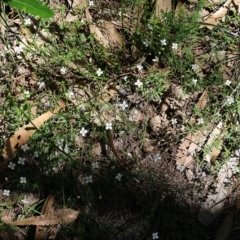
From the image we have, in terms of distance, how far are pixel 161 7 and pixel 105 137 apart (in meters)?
1.23

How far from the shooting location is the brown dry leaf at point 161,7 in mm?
3730

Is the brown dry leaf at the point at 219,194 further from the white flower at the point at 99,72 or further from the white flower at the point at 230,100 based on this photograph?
the white flower at the point at 99,72

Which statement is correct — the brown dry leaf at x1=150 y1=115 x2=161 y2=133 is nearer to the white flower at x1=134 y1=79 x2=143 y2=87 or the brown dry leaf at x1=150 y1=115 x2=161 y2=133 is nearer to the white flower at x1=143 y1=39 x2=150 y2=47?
the white flower at x1=134 y1=79 x2=143 y2=87

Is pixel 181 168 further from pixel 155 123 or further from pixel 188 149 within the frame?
pixel 155 123

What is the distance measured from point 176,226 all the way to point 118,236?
0.48m

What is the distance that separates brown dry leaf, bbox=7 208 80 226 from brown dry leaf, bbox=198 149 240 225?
106 centimetres

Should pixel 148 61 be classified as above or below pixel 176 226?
above

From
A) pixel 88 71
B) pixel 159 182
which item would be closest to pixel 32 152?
pixel 88 71

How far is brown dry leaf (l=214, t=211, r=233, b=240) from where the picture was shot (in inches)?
138

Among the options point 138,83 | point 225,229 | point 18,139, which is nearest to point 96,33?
point 138,83

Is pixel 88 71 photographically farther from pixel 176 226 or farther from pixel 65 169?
pixel 176 226

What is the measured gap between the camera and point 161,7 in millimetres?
3754

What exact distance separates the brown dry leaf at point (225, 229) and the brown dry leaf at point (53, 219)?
1.16 meters

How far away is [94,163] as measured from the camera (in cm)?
357
